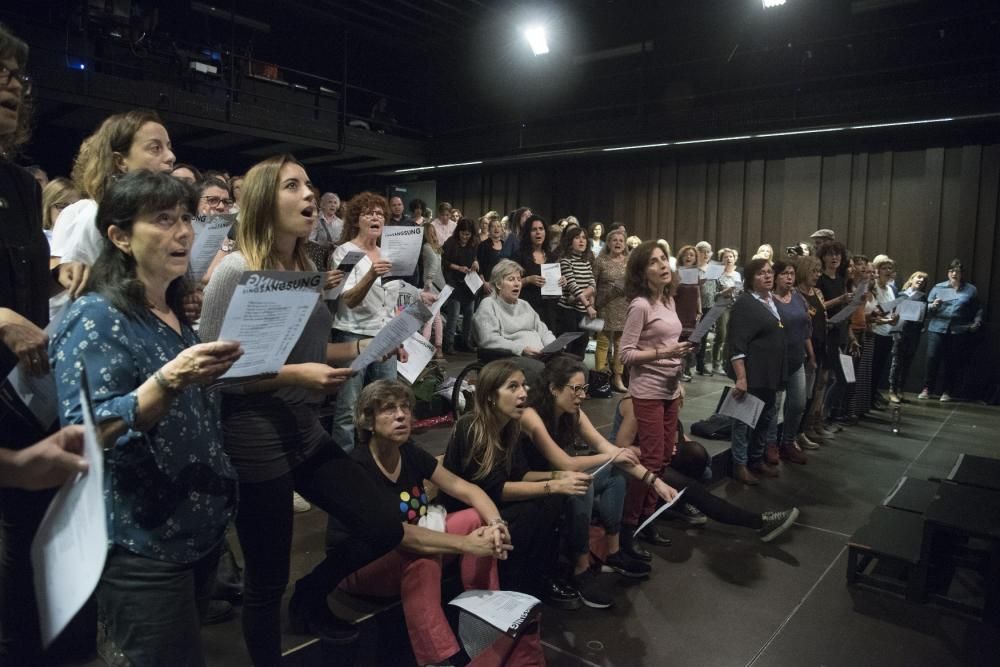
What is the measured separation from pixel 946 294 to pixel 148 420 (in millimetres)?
8059

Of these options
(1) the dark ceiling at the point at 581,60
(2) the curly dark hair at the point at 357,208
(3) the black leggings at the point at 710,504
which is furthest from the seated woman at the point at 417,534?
(1) the dark ceiling at the point at 581,60

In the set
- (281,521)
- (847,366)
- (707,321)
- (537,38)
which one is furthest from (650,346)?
(537,38)

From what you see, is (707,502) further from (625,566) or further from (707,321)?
(707,321)

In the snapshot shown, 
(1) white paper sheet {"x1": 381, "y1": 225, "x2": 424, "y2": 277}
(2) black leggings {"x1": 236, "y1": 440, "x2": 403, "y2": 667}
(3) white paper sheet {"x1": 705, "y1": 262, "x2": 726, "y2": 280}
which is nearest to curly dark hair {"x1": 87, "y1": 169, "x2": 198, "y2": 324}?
(2) black leggings {"x1": 236, "y1": 440, "x2": 403, "y2": 667}

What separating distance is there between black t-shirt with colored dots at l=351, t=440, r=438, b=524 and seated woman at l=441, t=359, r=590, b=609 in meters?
0.16

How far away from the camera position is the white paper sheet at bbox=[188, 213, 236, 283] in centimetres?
188

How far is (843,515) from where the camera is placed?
365 centimetres

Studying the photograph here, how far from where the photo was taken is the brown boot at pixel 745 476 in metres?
4.04

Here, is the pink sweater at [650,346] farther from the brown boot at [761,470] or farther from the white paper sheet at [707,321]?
the brown boot at [761,470]

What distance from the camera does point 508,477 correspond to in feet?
8.20

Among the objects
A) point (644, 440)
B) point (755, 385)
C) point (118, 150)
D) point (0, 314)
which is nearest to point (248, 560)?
point (0, 314)

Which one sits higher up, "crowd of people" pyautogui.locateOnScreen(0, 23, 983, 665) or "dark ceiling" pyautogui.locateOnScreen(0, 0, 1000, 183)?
"dark ceiling" pyautogui.locateOnScreen(0, 0, 1000, 183)

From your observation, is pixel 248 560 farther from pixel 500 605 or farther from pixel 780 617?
pixel 780 617

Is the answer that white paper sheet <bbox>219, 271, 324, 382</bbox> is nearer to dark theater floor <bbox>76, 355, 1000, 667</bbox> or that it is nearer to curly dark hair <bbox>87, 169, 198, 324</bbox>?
curly dark hair <bbox>87, 169, 198, 324</bbox>
